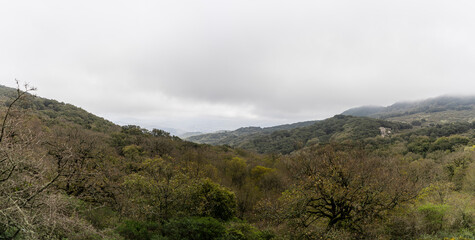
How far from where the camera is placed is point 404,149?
7444 centimetres

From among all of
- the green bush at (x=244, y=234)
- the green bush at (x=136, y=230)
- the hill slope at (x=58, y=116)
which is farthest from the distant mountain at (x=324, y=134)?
the green bush at (x=136, y=230)

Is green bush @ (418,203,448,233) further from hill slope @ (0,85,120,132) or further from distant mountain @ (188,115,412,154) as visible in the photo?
distant mountain @ (188,115,412,154)

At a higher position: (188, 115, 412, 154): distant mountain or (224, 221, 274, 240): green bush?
(224, 221, 274, 240): green bush

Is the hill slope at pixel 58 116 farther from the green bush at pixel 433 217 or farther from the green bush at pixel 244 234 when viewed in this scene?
the green bush at pixel 433 217

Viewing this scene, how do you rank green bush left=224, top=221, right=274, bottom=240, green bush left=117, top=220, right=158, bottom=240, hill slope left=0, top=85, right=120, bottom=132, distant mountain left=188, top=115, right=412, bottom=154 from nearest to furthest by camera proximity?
green bush left=117, top=220, right=158, bottom=240, green bush left=224, top=221, right=274, bottom=240, hill slope left=0, top=85, right=120, bottom=132, distant mountain left=188, top=115, right=412, bottom=154

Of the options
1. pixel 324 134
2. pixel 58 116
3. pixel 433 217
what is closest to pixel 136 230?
pixel 433 217

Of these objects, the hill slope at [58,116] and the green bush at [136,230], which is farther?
the hill slope at [58,116]

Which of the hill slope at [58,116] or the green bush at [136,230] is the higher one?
the hill slope at [58,116]

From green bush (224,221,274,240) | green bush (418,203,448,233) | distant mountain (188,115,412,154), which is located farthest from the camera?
distant mountain (188,115,412,154)

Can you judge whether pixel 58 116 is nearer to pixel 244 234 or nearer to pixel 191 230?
pixel 191 230

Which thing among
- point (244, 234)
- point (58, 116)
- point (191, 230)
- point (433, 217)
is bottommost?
point (433, 217)

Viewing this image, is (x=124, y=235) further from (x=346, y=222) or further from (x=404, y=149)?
(x=404, y=149)

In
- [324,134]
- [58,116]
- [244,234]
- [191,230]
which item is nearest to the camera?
[191,230]

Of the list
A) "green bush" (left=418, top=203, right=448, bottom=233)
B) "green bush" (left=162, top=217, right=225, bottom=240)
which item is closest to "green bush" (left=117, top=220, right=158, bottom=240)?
"green bush" (left=162, top=217, right=225, bottom=240)
